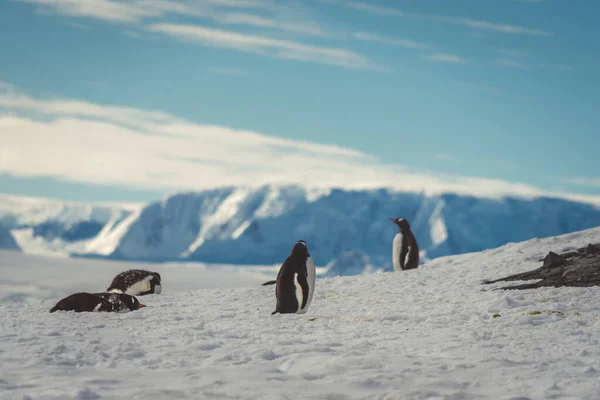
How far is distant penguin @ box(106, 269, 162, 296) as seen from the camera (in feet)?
51.4

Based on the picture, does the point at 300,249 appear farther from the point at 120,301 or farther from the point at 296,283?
the point at 120,301

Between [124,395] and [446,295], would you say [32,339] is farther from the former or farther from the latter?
[446,295]

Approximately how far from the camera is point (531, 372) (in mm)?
7059

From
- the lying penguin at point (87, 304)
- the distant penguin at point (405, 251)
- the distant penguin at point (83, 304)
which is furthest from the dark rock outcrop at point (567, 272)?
the distant penguin at point (83, 304)

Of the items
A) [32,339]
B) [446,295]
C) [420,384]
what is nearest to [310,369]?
[420,384]

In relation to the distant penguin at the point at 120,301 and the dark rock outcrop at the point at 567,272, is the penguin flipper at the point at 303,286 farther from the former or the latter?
the dark rock outcrop at the point at 567,272

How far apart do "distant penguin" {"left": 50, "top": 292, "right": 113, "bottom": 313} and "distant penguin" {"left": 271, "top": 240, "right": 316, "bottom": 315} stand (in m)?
2.80

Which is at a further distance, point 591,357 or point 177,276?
point 177,276

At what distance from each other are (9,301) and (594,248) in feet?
37.1

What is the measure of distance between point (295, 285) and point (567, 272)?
15.8 feet

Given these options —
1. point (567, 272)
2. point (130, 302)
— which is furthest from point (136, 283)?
point (567, 272)

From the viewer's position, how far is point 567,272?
13375 mm

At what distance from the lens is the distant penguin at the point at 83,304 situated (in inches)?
491

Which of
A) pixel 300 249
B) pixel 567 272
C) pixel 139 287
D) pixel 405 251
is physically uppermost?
pixel 300 249
